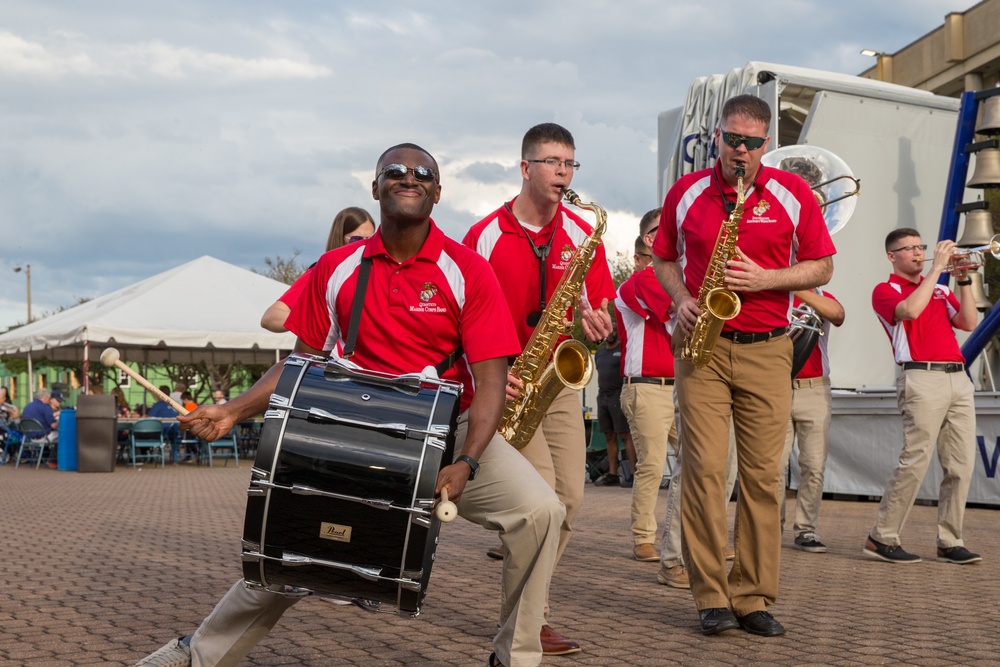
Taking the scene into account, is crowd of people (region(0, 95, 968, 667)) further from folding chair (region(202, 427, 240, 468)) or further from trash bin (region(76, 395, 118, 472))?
folding chair (region(202, 427, 240, 468))

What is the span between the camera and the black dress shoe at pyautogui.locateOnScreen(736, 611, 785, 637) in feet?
17.4

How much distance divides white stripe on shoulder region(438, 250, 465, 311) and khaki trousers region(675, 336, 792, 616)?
5.70 ft

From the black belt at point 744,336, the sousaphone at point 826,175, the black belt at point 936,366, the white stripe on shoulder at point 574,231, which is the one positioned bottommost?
the black belt at point 936,366

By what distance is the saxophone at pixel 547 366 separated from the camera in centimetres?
532

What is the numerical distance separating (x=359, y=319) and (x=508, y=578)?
3.42 ft

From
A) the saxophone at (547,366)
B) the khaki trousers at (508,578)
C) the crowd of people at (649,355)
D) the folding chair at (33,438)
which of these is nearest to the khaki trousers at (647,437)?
the crowd of people at (649,355)

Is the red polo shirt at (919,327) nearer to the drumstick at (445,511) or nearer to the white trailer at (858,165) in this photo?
the white trailer at (858,165)

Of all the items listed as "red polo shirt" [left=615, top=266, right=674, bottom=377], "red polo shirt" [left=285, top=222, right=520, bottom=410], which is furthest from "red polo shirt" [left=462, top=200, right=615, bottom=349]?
"red polo shirt" [left=615, top=266, right=674, bottom=377]

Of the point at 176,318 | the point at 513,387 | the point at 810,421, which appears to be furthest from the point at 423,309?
the point at 176,318

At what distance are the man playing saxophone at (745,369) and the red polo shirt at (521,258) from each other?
1.95 feet

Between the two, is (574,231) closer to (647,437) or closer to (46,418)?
(647,437)

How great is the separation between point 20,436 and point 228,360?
6.06 meters

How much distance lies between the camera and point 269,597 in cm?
396

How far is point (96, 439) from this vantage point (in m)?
20.5
